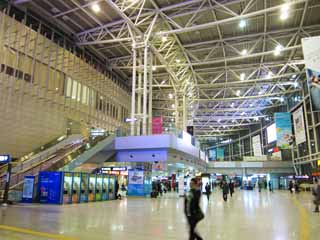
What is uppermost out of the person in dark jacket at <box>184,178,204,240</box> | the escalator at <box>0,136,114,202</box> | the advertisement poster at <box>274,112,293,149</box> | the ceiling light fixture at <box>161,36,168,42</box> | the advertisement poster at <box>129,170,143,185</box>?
the ceiling light fixture at <box>161,36,168,42</box>

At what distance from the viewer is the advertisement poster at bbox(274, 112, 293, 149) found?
123 ft

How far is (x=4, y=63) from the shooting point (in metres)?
20.9

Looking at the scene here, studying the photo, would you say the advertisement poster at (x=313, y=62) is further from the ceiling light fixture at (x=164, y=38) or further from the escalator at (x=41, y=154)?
the escalator at (x=41, y=154)

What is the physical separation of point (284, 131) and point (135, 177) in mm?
22976

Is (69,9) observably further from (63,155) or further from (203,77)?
(203,77)

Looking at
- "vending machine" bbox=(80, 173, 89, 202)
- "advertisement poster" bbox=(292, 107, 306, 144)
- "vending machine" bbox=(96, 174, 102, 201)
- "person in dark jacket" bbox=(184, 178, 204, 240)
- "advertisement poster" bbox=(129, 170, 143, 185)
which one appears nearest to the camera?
"person in dark jacket" bbox=(184, 178, 204, 240)

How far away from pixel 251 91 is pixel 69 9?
3044 centimetres

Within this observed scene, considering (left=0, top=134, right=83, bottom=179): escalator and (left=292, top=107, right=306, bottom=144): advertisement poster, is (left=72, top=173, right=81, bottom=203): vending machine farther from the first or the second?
(left=292, top=107, right=306, bottom=144): advertisement poster

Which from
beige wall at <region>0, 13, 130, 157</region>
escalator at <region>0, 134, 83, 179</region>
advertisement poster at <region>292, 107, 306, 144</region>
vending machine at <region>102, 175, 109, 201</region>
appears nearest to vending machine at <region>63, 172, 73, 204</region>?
vending machine at <region>102, 175, 109, 201</region>

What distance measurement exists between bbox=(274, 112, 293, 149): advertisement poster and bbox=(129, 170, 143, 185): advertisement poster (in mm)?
21858

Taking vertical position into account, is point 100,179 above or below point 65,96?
below

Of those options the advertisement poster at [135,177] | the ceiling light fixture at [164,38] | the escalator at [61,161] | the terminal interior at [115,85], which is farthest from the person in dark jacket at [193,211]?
the ceiling light fixture at [164,38]

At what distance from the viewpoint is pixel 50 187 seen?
16.4m

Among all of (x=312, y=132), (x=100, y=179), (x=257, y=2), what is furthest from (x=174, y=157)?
(x=312, y=132)
